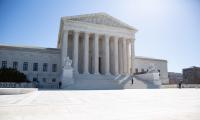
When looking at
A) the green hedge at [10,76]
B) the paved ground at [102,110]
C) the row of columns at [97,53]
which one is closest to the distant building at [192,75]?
the row of columns at [97,53]

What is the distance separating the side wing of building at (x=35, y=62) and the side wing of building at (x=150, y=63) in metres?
26.0

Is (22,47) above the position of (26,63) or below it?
above

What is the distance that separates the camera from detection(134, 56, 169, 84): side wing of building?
63.0 meters

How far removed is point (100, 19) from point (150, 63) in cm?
2576

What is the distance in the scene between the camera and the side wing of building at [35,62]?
158 ft

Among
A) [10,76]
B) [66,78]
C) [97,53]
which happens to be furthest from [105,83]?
[10,76]

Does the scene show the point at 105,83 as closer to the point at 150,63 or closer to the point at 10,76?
the point at 10,76

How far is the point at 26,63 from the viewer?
49500 mm

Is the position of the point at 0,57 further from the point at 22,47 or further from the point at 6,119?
the point at 6,119

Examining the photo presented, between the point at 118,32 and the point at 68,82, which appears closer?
the point at 68,82

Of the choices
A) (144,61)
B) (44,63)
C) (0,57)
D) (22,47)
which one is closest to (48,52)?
(44,63)

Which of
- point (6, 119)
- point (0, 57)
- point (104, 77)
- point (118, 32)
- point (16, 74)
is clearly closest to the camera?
point (6, 119)

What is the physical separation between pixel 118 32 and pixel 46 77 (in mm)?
22076

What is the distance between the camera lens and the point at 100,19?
4988 cm
